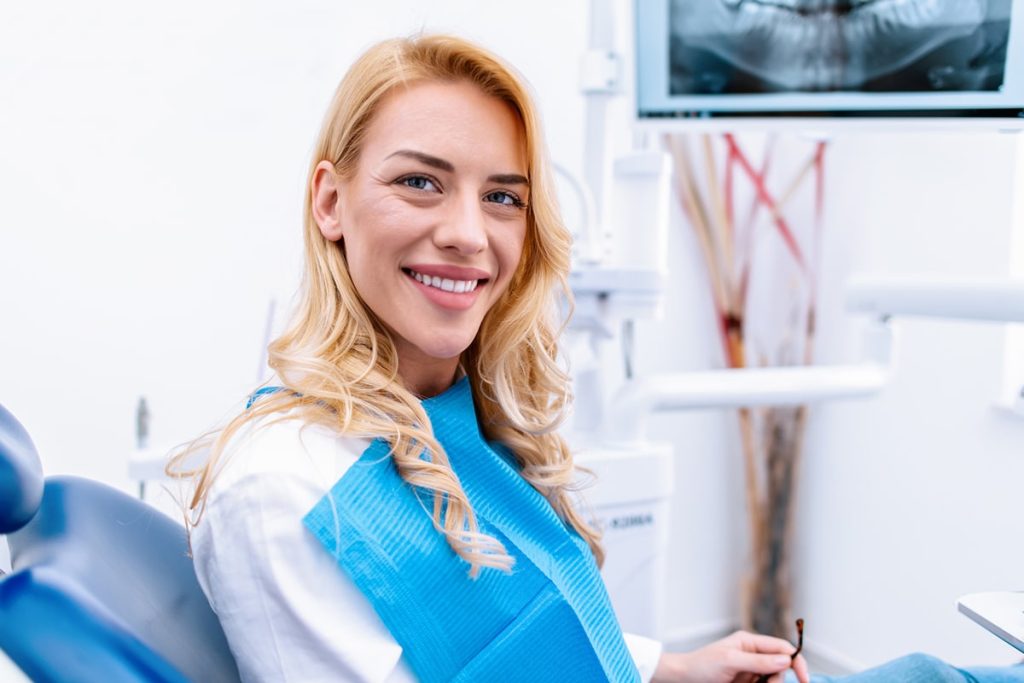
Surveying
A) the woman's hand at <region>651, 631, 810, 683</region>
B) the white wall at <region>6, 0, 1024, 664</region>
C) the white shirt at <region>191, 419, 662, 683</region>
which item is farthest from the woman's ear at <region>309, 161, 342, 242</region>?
the white wall at <region>6, 0, 1024, 664</region>

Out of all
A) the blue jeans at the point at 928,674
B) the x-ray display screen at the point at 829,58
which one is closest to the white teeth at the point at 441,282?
the blue jeans at the point at 928,674

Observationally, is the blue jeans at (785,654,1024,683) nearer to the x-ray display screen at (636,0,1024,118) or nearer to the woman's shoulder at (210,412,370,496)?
the woman's shoulder at (210,412,370,496)

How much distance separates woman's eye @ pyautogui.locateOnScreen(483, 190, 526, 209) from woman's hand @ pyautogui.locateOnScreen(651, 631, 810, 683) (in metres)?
0.54

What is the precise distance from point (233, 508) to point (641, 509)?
1062mm

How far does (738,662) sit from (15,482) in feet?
2.57

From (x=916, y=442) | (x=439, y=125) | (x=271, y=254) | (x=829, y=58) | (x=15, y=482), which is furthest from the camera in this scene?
(x=916, y=442)

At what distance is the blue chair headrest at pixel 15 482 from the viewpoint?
2.18 ft

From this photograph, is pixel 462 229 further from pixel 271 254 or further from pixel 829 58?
pixel 271 254

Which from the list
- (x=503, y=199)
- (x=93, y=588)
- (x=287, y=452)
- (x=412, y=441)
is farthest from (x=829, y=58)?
(x=93, y=588)

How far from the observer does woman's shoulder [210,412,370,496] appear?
2.58 feet

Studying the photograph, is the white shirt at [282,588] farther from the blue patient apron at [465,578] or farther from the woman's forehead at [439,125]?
the woman's forehead at [439,125]

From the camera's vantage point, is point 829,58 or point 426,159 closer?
point 426,159

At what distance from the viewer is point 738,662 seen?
1.09m

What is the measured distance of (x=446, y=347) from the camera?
95cm
